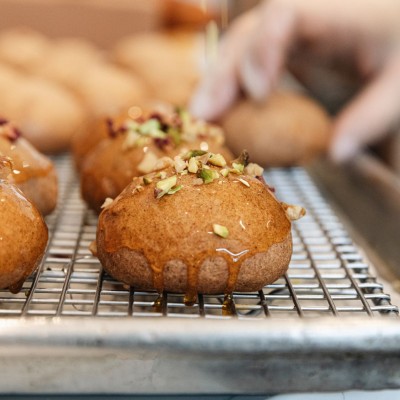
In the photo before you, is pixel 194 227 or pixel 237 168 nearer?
pixel 194 227

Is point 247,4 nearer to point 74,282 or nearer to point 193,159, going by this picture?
point 193,159

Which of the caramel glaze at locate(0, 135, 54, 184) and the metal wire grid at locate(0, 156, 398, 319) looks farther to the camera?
the caramel glaze at locate(0, 135, 54, 184)

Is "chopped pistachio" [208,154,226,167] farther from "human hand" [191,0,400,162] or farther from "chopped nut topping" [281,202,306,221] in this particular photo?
"human hand" [191,0,400,162]

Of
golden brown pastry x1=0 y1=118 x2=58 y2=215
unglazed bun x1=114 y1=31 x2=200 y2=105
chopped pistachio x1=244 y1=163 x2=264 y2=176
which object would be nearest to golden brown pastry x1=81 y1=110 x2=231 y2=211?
golden brown pastry x1=0 y1=118 x2=58 y2=215

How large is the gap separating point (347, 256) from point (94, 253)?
566 mm

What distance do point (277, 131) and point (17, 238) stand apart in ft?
3.90

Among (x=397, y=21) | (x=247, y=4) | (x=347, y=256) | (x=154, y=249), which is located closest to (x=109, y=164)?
(x=154, y=249)

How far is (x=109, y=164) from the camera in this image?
146 centimetres

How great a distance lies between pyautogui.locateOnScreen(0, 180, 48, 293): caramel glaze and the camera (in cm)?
99

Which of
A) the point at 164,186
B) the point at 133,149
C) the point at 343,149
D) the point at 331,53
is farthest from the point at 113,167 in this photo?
the point at 331,53

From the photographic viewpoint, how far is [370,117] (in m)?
1.96

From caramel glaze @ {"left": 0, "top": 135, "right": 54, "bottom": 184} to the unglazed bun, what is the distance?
102 centimetres

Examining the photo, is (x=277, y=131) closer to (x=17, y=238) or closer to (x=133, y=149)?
(x=133, y=149)

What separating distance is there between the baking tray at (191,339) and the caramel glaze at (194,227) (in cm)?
8
